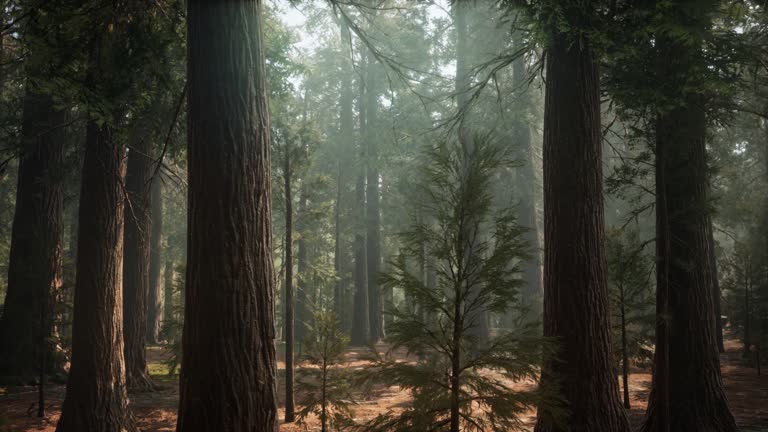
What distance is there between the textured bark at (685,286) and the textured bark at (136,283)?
1015 centimetres

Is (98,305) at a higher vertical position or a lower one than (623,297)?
higher

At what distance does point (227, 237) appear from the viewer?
13.4 feet

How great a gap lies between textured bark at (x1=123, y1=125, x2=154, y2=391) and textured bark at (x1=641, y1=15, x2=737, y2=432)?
10155 mm

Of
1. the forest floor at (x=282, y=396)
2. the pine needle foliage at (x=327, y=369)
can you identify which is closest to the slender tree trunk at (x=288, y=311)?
the forest floor at (x=282, y=396)

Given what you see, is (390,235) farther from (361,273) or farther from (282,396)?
(361,273)

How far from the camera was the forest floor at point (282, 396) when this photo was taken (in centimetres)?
877

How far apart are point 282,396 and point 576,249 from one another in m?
9.42

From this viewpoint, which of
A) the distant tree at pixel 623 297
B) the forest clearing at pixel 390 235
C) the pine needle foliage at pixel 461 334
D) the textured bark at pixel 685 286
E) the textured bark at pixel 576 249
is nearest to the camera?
the forest clearing at pixel 390 235

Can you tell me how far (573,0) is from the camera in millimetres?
5566

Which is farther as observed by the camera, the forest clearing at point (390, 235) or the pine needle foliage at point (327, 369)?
the pine needle foliage at point (327, 369)

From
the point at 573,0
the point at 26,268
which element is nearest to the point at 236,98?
the point at 573,0

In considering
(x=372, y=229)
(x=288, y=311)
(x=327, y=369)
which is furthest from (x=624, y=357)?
(x=372, y=229)

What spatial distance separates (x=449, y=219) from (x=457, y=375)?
162 cm

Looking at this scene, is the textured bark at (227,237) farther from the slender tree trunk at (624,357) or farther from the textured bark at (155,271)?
the textured bark at (155,271)
